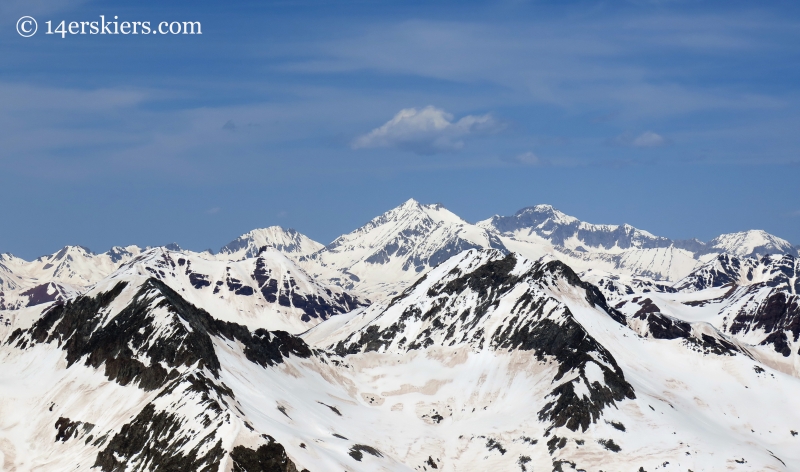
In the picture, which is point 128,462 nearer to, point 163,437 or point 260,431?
point 163,437

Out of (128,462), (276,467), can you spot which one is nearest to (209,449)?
(276,467)

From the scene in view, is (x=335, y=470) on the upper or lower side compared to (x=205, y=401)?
lower

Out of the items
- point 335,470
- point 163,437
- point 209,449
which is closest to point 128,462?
point 163,437

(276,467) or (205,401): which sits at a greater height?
(205,401)

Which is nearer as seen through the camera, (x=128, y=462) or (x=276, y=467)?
(x=276, y=467)

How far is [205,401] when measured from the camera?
200 meters

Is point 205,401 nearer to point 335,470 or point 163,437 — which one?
point 163,437

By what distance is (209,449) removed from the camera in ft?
599

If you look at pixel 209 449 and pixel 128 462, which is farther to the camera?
pixel 128 462

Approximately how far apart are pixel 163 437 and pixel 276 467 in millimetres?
28008

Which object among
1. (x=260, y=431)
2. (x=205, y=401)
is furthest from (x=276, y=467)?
(x=205, y=401)

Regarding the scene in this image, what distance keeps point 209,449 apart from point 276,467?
12.2 metres

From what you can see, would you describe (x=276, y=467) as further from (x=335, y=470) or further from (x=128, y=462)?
(x=128, y=462)

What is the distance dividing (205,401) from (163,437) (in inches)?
402
